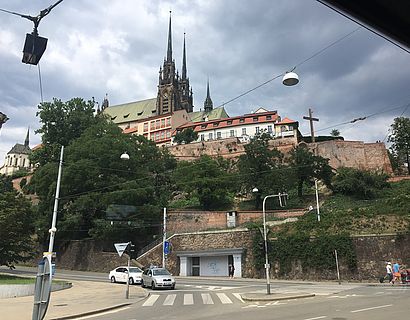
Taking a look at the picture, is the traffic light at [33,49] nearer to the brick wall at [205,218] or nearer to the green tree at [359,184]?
the brick wall at [205,218]

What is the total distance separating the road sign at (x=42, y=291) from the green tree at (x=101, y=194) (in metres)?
40.1

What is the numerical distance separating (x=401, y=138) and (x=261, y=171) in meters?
30.4

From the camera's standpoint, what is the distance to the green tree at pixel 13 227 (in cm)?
2931

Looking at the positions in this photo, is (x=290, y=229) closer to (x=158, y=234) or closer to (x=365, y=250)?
(x=365, y=250)

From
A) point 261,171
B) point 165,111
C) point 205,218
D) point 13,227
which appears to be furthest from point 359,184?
point 165,111

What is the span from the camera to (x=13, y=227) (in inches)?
1170

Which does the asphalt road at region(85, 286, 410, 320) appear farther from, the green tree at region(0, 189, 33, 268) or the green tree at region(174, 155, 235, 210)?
the green tree at region(174, 155, 235, 210)

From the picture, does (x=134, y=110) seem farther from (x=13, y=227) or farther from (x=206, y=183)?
(x=13, y=227)

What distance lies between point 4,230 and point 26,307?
574 inches

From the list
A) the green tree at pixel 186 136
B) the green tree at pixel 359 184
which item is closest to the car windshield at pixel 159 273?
the green tree at pixel 359 184

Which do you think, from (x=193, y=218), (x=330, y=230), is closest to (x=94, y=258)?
(x=193, y=218)

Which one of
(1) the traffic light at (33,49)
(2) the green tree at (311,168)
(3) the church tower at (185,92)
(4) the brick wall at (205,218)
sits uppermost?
(3) the church tower at (185,92)

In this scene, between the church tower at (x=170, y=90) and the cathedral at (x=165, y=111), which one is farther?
the church tower at (x=170, y=90)

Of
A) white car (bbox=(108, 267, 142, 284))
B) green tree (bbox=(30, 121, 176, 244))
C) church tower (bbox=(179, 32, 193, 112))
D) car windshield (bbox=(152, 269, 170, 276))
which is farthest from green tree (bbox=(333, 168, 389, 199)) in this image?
church tower (bbox=(179, 32, 193, 112))
